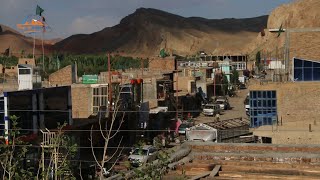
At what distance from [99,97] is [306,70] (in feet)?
32.6

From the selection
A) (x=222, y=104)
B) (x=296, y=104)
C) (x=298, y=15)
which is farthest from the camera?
(x=298, y=15)

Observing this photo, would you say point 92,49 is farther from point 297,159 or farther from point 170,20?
point 297,159

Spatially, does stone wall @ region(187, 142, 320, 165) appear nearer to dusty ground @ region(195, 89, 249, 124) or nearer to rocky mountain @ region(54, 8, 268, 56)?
dusty ground @ region(195, 89, 249, 124)

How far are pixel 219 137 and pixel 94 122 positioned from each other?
5193mm

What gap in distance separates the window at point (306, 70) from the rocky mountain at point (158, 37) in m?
106

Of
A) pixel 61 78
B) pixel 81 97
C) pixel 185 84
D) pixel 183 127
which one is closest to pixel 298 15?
pixel 185 84

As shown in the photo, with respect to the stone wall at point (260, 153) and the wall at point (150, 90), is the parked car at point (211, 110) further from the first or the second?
the stone wall at point (260, 153)

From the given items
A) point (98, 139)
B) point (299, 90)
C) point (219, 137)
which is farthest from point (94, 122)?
point (299, 90)

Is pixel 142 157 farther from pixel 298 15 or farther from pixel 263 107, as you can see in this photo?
pixel 298 15

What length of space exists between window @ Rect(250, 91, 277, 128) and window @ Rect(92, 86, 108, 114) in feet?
26.5

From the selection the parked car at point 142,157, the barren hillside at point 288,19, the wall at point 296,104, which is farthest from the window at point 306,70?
the barren hillside at point 288,19

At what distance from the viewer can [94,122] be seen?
76.1 feet

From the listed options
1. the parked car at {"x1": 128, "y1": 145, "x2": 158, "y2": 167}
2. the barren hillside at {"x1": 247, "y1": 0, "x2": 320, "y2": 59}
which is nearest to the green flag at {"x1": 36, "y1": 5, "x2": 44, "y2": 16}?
the parked car at {"x1": 128, "y1": 145, "x2": 158, "y2": 167}

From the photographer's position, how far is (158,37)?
14100cm
